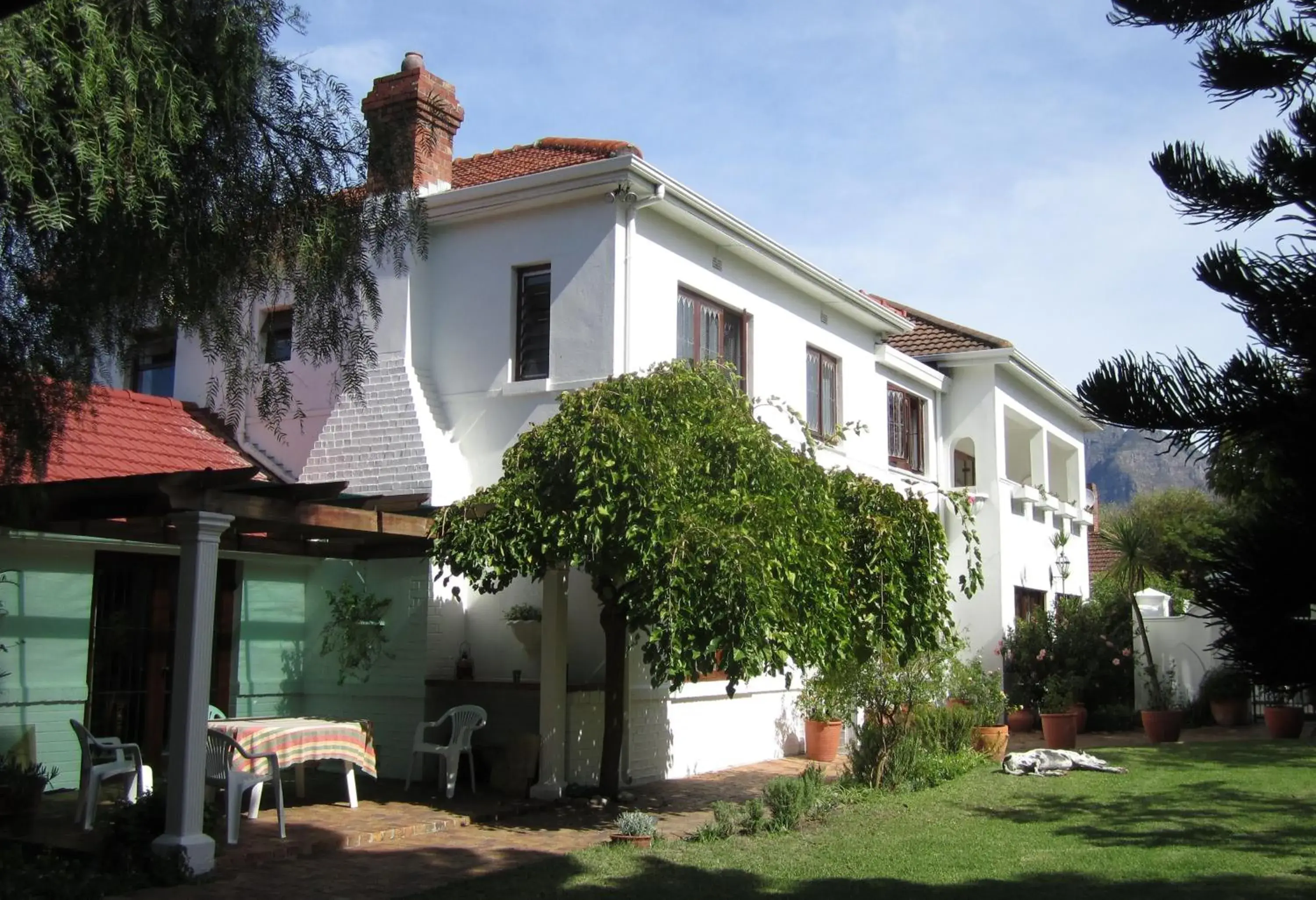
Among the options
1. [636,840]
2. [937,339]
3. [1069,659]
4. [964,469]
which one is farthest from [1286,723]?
[636,840]

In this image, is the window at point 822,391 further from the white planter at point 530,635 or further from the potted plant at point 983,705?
the white planter at point 530,635

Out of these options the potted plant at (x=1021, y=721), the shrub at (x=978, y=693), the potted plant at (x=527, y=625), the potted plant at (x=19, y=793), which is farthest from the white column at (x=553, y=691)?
the potted plant at (x=1021, y=721)

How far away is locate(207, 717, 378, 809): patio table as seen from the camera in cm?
1034

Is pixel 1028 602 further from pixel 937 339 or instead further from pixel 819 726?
pixel 819 726

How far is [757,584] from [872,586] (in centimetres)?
234

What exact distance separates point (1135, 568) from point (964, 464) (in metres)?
3.88

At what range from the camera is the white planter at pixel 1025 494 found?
22234 millimetres

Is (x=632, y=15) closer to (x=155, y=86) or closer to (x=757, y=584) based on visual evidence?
(x=155, y=86)

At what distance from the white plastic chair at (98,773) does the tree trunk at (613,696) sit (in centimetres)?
434

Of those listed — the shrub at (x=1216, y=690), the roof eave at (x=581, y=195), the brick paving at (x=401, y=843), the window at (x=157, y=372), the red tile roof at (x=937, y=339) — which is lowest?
the brick paving at (x=401, y=843)

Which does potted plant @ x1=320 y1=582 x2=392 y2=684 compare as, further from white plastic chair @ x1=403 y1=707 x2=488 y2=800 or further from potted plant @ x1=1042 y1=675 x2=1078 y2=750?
potted plant @ x1=1042 y1=675 x2=1078 y2=750

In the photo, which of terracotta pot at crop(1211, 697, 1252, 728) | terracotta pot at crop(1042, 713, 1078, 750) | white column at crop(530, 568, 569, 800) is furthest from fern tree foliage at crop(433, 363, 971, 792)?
terracotta pot at crop(1211, 697, 1252, 728)

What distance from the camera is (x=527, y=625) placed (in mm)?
13320

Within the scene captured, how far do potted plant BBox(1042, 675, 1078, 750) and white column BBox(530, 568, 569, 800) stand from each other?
7911mm
